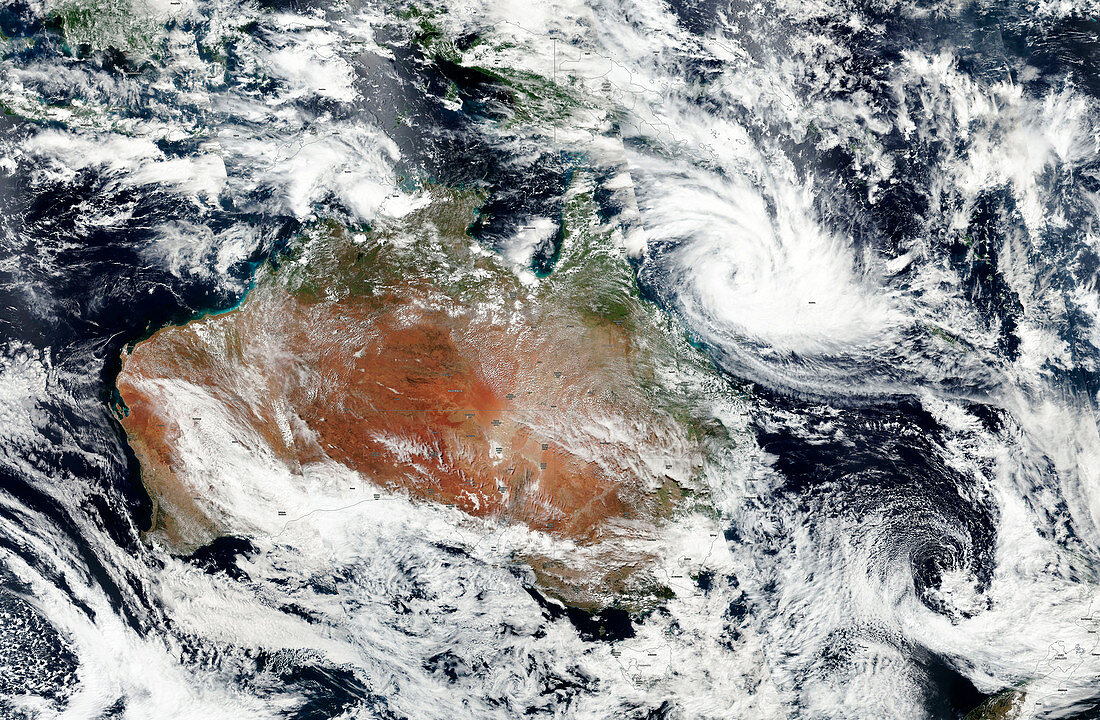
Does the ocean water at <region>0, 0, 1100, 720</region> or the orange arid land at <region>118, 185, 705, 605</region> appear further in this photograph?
the orange arid land at <region>118, 185, 705, 605</region>

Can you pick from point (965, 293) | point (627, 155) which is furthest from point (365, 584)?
point (965, 293)

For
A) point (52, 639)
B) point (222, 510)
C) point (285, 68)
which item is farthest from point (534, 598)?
point (285, 68)

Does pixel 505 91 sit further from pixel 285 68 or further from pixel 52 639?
pixel 52 639

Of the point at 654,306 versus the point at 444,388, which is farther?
the point at 654,306

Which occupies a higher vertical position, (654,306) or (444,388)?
(654,306)

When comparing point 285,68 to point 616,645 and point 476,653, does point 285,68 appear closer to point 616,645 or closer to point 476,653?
point 476,653

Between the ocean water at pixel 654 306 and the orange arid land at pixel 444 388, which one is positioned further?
the orange arid land at pixel 444 388

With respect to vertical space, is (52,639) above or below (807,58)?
below

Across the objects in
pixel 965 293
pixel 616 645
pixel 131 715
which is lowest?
pixel 131 715
